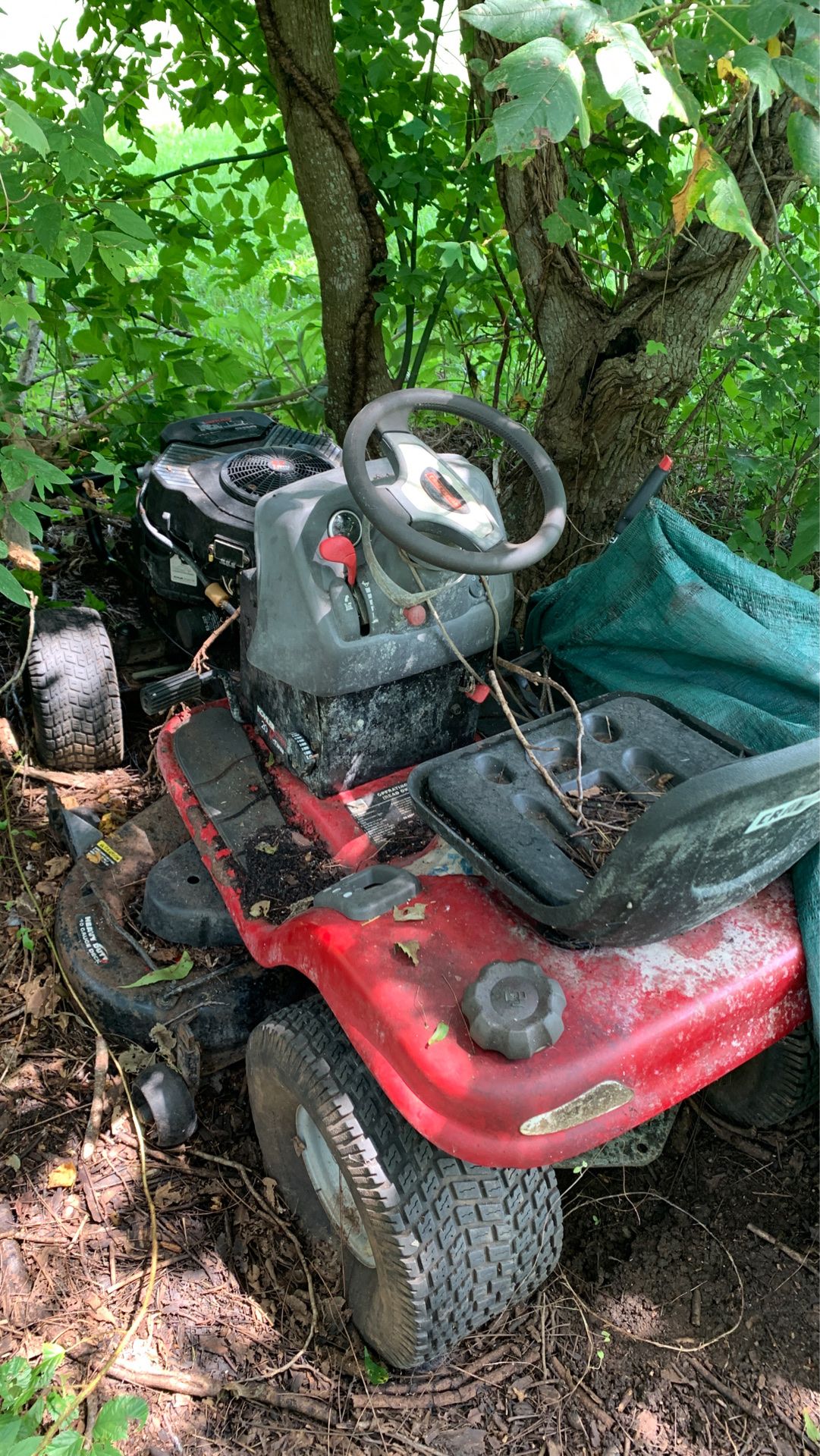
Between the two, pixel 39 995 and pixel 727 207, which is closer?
pixel 727 207

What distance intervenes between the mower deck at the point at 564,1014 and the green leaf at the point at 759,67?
1.22 meters

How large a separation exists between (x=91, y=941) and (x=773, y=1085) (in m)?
1.53

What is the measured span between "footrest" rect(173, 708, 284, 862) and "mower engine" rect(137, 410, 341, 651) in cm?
32

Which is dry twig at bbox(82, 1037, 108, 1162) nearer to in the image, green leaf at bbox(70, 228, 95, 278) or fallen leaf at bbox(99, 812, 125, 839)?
fallen leaf at bbox(99, 812, 125, 839)

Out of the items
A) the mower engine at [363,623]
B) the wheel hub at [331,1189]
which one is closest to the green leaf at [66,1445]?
the wheel hub at [331,1189]

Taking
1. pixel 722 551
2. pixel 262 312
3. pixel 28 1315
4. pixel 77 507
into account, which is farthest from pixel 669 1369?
pixel 262 312

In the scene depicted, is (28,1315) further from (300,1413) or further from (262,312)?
(262,312)

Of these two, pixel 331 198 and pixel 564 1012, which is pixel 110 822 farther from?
pixel 331 198

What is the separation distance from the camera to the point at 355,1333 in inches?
72.8

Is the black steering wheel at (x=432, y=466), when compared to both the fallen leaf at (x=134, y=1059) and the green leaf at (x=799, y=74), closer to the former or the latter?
the green leaf at (x=799, y=74)

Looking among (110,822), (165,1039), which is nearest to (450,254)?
(110,822)

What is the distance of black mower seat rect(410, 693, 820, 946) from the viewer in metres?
1.35

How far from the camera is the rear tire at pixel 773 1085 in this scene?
1.99 m

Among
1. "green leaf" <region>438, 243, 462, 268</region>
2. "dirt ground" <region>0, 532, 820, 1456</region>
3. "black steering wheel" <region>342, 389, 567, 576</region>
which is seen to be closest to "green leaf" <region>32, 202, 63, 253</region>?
"black steering wheel" <region>342, 389, 567, 576</region>
